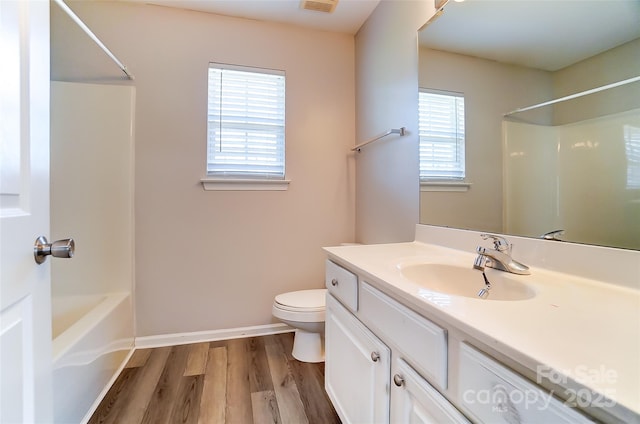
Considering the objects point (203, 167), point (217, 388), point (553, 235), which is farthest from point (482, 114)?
point (217, 388)

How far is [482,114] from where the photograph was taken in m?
1.16

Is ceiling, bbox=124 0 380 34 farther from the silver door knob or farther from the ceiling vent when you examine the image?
the silver door knob

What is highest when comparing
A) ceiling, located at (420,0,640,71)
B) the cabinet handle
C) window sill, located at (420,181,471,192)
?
ceiling, located at (420,0,640,71)

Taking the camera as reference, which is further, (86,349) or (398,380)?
(86,349)

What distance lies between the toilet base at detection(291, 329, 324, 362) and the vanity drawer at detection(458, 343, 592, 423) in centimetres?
132

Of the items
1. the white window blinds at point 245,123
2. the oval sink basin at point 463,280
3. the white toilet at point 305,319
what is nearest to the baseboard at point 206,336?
the white toilet at point 305,319

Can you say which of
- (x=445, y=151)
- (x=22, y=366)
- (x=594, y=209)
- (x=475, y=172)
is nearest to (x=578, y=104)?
(x=594, y=209)

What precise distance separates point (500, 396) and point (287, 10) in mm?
2321

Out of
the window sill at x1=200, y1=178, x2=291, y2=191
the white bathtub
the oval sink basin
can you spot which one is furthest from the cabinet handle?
the window sill at x1=200, y1=178, x2=291, y2=191

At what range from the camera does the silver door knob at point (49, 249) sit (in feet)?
2.17

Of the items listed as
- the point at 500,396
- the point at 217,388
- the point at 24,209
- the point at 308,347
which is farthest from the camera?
the point at 308,347

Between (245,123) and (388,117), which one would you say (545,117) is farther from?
(245,123)

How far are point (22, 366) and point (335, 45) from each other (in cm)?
245

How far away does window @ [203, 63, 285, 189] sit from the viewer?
6.52 ft
